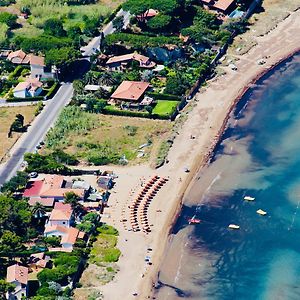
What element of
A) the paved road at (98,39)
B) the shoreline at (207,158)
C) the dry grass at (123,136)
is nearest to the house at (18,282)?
the shoreline at (207,158)

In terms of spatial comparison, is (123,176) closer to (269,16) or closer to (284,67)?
(284,67)

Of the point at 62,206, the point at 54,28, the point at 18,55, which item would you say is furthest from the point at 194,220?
the point at 54,28

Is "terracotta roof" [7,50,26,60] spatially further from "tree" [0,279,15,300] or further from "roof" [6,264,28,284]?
"tree" [0,279,15,300]

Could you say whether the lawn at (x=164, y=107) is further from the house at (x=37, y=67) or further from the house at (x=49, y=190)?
the house at (x=49, y=190)

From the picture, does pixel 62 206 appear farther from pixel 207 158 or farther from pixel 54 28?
pixel 54 28

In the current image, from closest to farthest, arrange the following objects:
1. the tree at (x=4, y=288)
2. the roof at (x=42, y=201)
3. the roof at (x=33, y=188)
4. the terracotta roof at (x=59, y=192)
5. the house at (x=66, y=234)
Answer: the tree at (x=4, y=288)
the house at (x=66, y=234)
the roof at (x=42, y=201)
the terracotta roof at (x=59, y=192)
the roof at (x=33, y=188)

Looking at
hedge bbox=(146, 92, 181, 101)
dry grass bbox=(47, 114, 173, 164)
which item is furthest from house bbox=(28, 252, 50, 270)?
hedge bbox=(146, 92, 181, 101)
